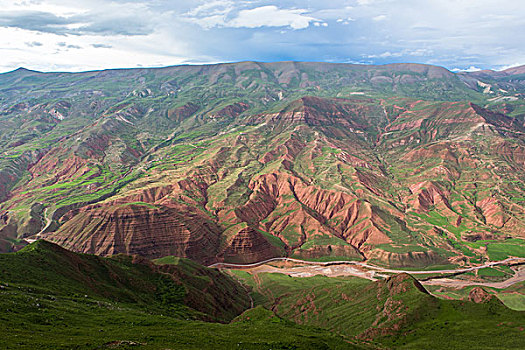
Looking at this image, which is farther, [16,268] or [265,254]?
[265,254]

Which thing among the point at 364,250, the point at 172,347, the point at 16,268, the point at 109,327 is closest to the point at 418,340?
the point at 172,347

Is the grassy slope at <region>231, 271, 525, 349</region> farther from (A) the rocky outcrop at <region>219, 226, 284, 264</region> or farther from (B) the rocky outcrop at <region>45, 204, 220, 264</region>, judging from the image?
(B) the rocky outcrop at <region>45, 204, 220, 264</region>

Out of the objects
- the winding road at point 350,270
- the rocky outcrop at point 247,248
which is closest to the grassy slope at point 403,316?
the winding road at point 350,270

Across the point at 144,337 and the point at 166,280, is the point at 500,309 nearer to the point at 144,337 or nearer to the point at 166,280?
the point at 144,337

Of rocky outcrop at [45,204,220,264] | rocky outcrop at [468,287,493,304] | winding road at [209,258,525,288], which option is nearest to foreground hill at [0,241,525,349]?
rocky outcrop at [468,287,493,304]

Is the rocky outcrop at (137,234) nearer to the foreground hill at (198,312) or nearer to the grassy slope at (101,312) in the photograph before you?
the foreground hill at (198,312)

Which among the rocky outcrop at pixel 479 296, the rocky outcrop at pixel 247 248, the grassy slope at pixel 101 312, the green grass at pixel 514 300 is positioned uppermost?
the grassy slope at pixel 101 312

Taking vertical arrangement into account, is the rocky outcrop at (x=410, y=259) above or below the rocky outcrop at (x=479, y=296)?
below

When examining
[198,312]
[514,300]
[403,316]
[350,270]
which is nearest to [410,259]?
[350,270]

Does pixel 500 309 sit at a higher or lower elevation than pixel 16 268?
lower
